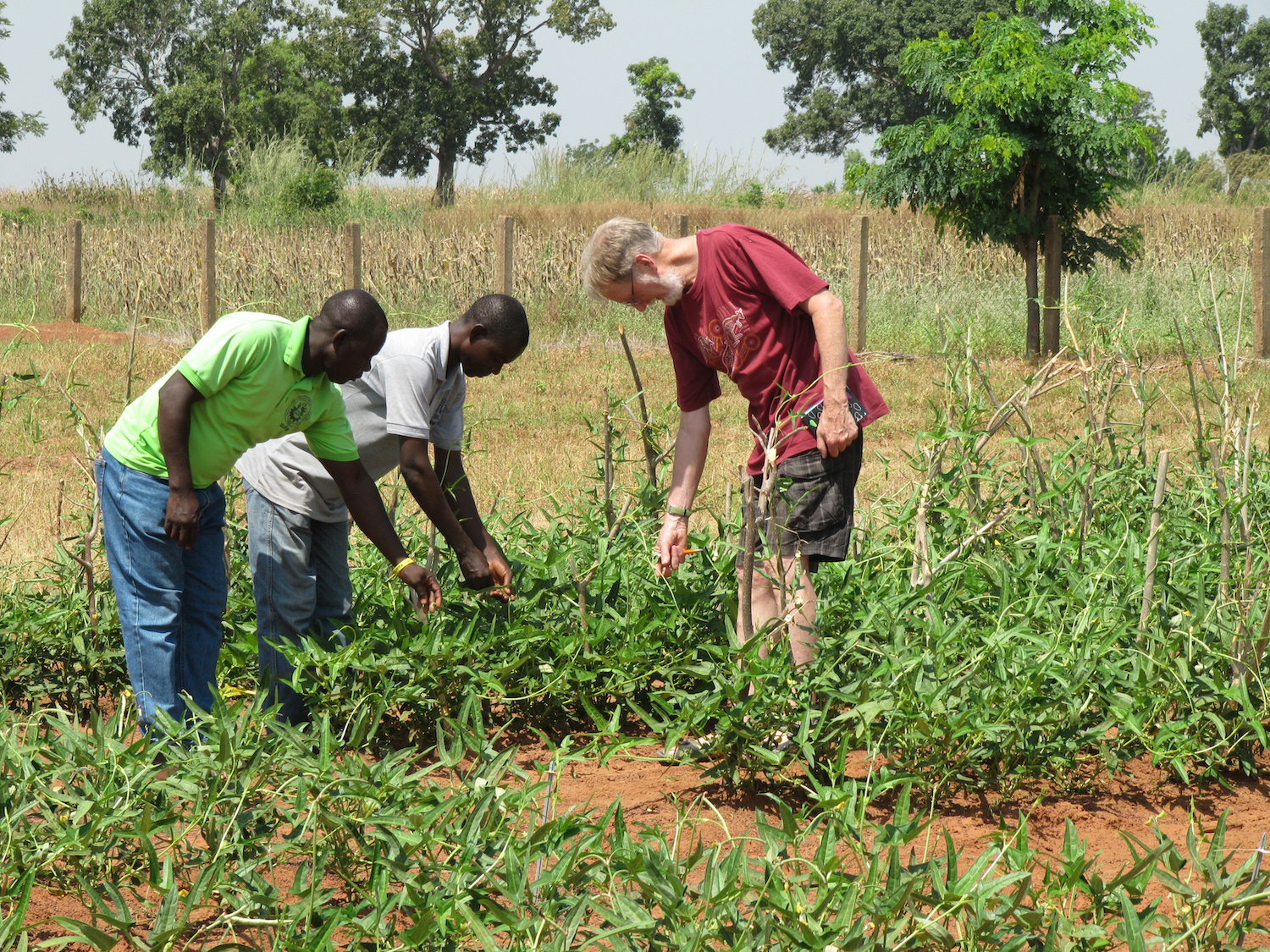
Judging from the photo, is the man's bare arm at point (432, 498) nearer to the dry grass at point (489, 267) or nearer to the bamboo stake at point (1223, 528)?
the bamboo stake at point (1223, 528)

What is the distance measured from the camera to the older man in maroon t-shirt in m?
2.90

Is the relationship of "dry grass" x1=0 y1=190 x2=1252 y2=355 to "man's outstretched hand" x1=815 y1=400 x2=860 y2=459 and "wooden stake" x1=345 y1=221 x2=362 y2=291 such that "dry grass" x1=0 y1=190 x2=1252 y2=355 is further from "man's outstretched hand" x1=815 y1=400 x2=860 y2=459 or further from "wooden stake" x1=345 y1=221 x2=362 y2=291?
"man's outstretched hand" x1=815 y1=400 x2=860 y2=459

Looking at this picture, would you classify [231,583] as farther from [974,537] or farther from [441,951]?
[974,537]

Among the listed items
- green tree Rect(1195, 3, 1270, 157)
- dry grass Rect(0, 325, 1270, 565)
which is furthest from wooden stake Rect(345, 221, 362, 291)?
green tree Rect(1195, 3, 1270, 157)

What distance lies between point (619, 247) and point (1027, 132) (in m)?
8.29

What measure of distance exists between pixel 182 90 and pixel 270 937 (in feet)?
127

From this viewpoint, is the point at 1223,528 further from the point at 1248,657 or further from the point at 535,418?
the point at 535,418

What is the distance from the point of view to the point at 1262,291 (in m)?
10.4

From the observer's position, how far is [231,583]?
353 centimetres

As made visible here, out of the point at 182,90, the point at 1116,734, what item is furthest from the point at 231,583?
the point at 182,90

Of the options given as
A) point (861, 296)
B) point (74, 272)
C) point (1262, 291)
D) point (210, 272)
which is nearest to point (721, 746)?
point (861, 296)

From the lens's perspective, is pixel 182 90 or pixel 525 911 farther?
pixel 182 90

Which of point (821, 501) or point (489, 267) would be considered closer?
point (821, 501)

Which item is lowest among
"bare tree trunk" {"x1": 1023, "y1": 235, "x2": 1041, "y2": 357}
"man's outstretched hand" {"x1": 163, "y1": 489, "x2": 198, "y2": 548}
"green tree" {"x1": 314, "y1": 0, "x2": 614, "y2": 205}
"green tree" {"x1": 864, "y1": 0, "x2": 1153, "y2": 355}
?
"man's outstretched hand" {"x1": 163, "y1": 489, "x2": 198, "y2": 548}
